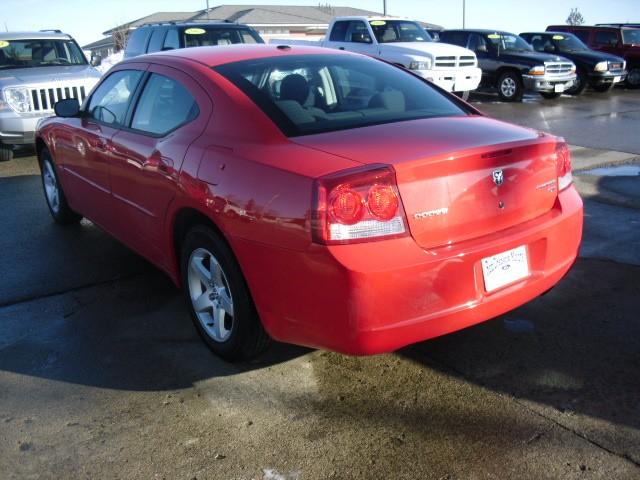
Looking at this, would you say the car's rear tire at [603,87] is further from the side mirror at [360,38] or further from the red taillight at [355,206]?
the red taillight at [355,206]

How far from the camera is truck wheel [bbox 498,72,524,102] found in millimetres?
17133

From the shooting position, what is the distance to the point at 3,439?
3.03 m

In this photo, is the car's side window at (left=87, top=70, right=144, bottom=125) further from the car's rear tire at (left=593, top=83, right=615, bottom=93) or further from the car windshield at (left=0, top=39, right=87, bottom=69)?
the car's rear tire at (left=593, top=83, right=615, bottom=93)

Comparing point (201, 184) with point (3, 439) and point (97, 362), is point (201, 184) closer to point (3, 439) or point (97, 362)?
point (97, 362)

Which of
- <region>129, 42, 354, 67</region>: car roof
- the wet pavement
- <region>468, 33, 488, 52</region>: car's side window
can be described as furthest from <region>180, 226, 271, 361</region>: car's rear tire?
<region>468, 33, 488, 52</region>: car's side window

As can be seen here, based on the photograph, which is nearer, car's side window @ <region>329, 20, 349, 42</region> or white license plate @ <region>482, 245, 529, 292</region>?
white license plate @ <region>482, 245, 529, 292</region>

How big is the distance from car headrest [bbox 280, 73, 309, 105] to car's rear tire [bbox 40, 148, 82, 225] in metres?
3.06

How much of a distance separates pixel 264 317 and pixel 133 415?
0.77 meters

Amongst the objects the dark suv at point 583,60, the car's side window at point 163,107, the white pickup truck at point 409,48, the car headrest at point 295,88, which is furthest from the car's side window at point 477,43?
the car headrest at point 295,88

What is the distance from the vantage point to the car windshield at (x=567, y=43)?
19281 millimetres

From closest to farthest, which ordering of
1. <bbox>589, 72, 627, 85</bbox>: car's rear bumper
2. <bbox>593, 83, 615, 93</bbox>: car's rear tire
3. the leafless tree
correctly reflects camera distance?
1. <bbox>589, 72, 627, 85</bbox>: car's rear bumper
2. <bbox>593, 83, 615, 93</bbox>: car's rear tire
3. the leafless tree

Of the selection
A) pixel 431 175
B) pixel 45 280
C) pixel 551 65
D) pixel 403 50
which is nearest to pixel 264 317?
pixel 431 175

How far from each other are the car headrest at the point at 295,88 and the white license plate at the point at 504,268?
4.36ft

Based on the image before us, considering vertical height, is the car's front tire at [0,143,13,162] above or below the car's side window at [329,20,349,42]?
below
